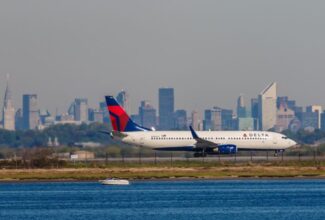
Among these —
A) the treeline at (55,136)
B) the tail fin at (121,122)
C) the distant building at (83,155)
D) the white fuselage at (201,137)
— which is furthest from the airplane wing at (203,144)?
the treeline at (55,136)

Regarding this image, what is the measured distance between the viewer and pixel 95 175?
105 metres

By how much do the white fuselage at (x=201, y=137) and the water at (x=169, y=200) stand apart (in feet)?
111

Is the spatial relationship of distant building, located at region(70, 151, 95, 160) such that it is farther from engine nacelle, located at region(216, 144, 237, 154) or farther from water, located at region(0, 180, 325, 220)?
water, located at region(0, 180, 325, 220)

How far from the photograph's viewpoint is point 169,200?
79.8 meters

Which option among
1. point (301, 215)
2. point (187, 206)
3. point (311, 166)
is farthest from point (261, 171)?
point (301, 215)

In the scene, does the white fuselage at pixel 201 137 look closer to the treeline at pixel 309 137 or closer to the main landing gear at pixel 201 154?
the main landing gear at pixel 201 154

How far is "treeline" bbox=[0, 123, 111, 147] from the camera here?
164625 mm

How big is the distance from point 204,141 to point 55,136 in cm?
4212

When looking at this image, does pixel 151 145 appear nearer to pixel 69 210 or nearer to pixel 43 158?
pixel 43 158

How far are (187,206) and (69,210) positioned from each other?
23.3 ft

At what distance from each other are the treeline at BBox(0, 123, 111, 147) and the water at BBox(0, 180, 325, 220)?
65.4m

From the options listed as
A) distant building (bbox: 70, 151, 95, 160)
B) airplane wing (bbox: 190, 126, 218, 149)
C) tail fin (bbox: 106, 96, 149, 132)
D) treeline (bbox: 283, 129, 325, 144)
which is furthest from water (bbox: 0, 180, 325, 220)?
treeline (bbox: 283, 129, 325, 144)

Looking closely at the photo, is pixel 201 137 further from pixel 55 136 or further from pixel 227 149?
pixel 55 136

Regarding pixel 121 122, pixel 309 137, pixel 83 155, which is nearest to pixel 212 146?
pixel 121 122
